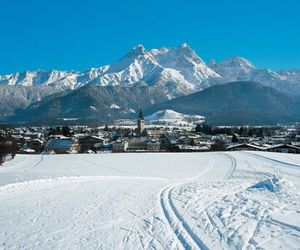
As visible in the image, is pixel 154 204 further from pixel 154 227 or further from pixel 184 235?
pixel 184 235

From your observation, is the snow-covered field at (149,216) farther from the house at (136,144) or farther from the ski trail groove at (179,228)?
the house at (136,144)

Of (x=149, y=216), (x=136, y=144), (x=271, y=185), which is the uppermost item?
(x=271, y=185)

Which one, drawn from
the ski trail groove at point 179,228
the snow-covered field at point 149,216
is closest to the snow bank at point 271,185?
the snow-covered field at point 149,216

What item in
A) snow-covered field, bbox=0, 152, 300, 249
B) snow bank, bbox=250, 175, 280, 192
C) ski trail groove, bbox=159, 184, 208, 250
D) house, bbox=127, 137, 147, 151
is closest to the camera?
ski trail groove, bbox=159, 184, 208, 250

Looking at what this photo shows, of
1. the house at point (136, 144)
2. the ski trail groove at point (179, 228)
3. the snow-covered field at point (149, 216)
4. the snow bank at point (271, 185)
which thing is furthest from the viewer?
the house at point (136, 144)

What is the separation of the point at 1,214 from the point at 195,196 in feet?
20.7

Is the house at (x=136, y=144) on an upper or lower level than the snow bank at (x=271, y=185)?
lower

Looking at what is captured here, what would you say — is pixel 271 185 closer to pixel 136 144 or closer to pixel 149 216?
pixel 149 216

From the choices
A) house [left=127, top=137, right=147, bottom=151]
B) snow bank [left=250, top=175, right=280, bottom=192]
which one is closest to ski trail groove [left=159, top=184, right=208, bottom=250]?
snow bank [left=250, top=175, right=280, bottom=192]

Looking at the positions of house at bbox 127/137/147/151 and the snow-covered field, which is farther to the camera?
house at bbox 127/137/147/151

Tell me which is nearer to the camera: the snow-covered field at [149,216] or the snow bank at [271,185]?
the snow-covered field at [149,216]

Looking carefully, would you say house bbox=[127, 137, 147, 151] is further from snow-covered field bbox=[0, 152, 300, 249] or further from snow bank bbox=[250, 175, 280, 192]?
snow bank bbox=[250, 175, 280, 192]

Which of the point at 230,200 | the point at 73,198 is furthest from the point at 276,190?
the point at 73,198

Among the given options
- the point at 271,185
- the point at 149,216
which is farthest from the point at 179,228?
the point at 271,185
